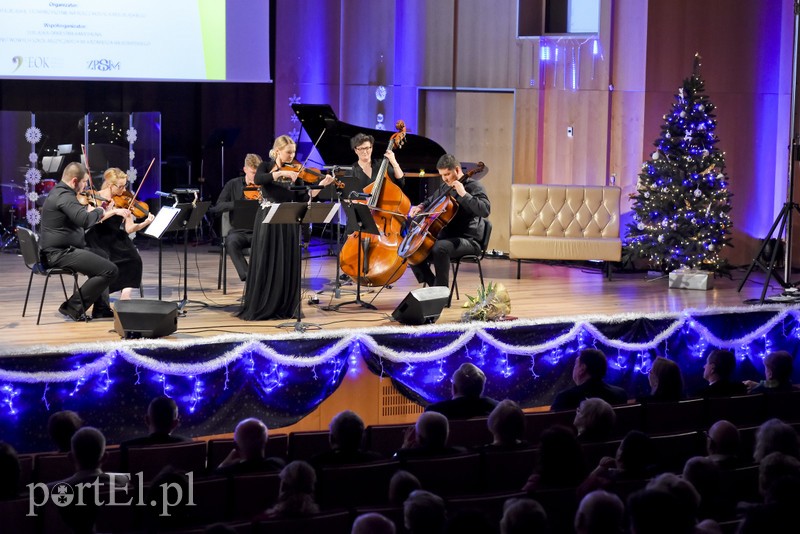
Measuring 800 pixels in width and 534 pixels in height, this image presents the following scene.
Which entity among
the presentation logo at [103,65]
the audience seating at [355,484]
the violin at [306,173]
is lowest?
the audience seating at [355,484]

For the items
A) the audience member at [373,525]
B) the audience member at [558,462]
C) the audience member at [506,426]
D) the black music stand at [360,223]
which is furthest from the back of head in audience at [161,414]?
the black music stand at [360,223]

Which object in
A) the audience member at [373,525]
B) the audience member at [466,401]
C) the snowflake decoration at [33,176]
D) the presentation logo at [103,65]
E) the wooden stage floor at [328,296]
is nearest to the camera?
the audience member at [373,525]

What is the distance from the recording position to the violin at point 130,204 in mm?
8547

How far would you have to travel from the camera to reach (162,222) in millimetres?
8211

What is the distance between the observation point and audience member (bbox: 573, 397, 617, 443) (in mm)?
5637

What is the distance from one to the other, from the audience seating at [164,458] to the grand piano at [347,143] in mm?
6419

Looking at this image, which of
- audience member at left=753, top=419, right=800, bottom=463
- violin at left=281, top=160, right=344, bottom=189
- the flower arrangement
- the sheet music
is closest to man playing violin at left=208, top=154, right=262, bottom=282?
violin at left=281, top=160, right=344, bottom=189

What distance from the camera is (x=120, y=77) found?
1198 centimetres

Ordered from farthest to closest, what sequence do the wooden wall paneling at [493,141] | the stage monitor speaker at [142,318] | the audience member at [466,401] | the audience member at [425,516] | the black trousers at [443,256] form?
the wooden wall paneling at [493,141], the black trousers at [443,256], the stage monitor speaker at [142,318], the audience member at [466,401], the audience member at [425,516]

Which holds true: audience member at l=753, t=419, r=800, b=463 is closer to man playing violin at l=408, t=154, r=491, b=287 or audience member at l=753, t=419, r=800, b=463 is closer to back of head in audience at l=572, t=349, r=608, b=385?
back of head in audience at l=572, t=349, r=608, b=385

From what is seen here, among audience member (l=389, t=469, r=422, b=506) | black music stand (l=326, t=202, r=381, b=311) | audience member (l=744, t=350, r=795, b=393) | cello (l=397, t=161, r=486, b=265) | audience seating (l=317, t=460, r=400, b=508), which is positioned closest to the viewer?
audience member (l=389, t=469, r=422, b=506)

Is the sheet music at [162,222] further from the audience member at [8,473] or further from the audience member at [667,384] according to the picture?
the audience member at [667,384]

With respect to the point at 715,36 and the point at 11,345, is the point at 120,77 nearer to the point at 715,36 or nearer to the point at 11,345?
the point at 11,345

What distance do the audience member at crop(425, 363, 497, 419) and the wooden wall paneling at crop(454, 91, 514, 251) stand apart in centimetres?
657
